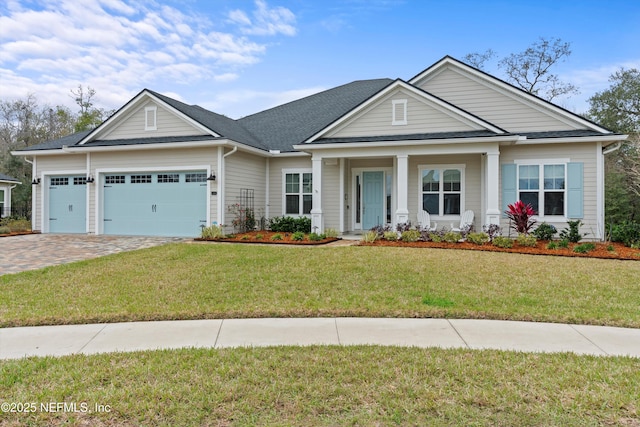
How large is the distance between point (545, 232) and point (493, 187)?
215 centimetres

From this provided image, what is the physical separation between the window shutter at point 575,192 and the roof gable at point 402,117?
3.40m

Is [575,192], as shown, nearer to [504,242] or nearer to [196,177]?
[504,242]

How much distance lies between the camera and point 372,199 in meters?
15.8

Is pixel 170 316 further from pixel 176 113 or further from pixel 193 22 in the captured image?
pixel 193 22

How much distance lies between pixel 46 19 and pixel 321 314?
15629 millimetres

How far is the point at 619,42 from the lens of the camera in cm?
2027

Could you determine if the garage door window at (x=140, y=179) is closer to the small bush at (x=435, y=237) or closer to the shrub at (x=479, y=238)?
the small bush at (x=435, y=237)

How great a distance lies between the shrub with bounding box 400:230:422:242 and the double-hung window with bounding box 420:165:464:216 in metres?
2.59

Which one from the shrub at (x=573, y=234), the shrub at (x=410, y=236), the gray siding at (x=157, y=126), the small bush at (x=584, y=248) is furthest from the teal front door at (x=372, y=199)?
the small bush at (x=584, y=248)

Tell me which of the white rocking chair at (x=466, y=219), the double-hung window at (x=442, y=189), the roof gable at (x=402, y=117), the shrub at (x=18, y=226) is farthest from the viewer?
the shrub at (x=18, y=226)

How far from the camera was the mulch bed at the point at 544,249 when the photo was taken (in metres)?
10.0

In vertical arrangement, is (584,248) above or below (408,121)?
below

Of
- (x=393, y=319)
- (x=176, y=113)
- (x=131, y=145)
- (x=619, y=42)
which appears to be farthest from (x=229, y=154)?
(x=619, y=42)

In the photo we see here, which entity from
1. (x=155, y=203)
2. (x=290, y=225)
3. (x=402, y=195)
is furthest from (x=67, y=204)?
(x=402, y=195)
